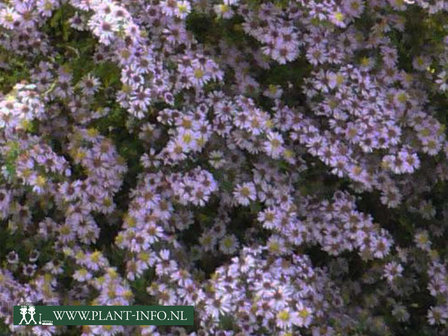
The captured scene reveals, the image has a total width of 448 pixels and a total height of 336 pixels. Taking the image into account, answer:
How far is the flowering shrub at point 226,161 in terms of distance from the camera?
8.06 ft

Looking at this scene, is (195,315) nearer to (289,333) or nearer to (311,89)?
(289,333)

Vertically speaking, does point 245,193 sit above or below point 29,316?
above

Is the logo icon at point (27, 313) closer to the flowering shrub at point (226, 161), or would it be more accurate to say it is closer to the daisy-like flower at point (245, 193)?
the flowering shrub at point (226, 161)

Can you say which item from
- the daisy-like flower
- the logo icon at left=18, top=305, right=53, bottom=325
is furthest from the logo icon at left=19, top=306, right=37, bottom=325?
the daisy-like flower

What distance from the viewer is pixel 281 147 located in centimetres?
257

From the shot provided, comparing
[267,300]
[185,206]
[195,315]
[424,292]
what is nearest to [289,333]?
[267,300]

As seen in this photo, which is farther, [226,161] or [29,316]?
[226,161]

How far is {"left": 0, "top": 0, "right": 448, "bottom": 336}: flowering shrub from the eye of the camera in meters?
2.46

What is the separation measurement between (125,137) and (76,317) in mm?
550

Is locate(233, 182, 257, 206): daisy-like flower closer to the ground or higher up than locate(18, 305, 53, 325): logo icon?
higher up

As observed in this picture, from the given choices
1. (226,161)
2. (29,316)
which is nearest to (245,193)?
(226,161)

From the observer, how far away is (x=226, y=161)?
2609 mm

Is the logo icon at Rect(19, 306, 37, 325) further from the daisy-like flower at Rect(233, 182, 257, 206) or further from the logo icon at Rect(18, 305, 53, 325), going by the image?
the daisy-like flower at Rect(233, 182, 257, 206)

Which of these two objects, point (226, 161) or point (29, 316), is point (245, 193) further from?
point (29, 316)
